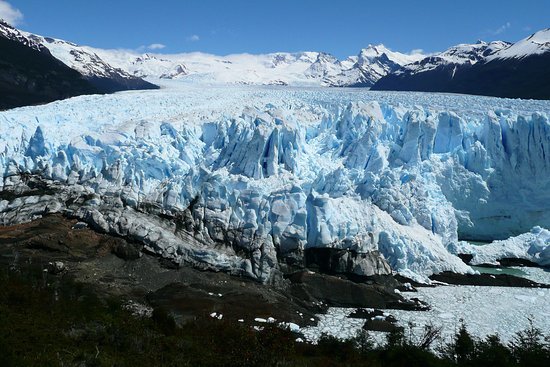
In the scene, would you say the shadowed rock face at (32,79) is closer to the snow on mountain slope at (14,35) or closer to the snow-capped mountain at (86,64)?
the snow-capped mountain at (86,64)

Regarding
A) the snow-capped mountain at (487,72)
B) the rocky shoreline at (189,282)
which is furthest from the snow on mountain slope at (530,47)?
the rocky shoreline at (189,282)

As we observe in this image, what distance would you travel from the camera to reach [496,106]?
1341 inches

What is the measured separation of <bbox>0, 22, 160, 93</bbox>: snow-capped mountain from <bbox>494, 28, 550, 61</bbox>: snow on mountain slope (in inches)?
2258

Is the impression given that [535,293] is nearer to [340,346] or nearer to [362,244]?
[362,244]

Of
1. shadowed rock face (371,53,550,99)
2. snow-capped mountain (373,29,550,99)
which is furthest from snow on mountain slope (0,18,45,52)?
shadowed rock face (371,53,550,99)

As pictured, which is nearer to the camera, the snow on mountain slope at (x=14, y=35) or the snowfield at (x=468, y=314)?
the snowfield at (x=468, y=314)

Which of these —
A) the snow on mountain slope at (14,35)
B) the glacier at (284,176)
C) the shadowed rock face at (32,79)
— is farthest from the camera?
the snow on mountain slope at (14,35)

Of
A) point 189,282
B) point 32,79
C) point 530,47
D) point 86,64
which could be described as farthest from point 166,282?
point 86,64

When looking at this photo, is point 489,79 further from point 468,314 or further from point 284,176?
point 468,314

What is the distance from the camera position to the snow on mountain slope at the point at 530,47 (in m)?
67.9

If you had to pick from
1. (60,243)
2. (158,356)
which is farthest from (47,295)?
(158,356)

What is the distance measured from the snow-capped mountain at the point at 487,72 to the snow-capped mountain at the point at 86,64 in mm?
45938

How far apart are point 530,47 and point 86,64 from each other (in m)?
85.0

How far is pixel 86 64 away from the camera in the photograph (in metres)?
111
